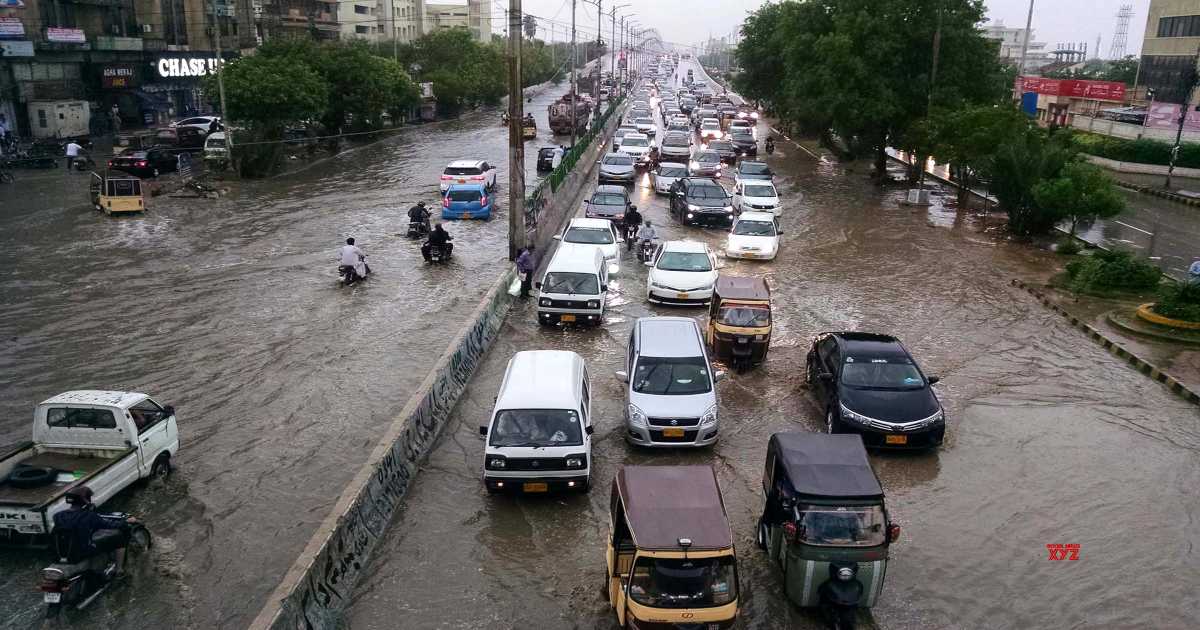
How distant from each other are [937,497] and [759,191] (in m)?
22.2

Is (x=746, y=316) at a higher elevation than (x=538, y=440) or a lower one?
higher

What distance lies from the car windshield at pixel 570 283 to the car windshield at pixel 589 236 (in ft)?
13.8

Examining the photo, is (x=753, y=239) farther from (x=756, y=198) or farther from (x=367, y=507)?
(x=367, y=507)

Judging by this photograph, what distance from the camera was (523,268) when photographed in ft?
75.0

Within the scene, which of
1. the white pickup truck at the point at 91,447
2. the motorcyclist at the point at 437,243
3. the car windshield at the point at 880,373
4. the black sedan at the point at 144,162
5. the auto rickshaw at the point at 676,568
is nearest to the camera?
the auto rickshaw at the point at 676,568

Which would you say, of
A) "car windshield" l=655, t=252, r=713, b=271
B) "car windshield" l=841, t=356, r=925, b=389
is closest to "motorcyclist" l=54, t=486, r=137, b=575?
"car windshield" l=841, t=356, r=925, b=389

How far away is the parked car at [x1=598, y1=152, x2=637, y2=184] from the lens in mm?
38938

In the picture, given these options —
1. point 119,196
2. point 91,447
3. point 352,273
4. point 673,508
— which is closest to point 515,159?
point 352,273

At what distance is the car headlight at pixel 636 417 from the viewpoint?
13.7 metres

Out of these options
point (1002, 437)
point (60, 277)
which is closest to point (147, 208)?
point (60, 277)

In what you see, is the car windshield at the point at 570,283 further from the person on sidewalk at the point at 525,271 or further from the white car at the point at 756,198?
the white car at the point at 756,198

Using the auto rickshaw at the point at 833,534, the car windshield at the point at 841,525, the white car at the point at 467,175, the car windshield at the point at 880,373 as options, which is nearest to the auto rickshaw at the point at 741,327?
the car windshield at the point at 880,373

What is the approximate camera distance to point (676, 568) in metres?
8.64

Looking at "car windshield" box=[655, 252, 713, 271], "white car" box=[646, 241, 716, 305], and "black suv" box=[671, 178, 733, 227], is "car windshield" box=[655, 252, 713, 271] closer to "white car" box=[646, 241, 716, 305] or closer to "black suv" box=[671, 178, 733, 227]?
"white car" box=[646, 241, 716, 305]
